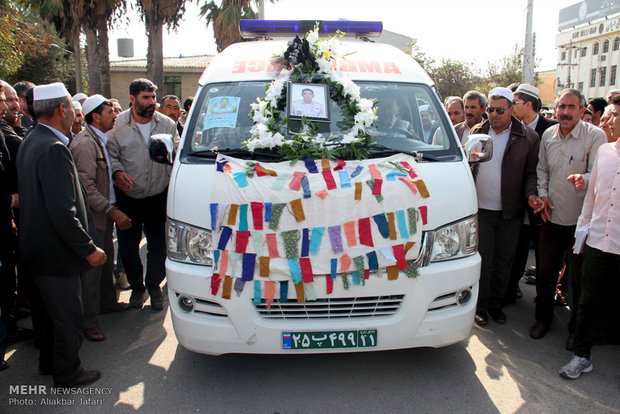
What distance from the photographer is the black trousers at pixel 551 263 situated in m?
4.45

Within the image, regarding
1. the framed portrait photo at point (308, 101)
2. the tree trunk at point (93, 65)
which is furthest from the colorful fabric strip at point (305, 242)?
the tree trunk at point (93, 65)

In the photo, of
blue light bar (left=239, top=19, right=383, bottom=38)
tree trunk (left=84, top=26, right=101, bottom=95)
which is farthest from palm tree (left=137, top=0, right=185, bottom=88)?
blue light bar (left=239, top=19, right=383, bottom=38)

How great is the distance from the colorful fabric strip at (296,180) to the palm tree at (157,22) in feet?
46.3

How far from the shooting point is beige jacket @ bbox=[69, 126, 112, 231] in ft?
15.2

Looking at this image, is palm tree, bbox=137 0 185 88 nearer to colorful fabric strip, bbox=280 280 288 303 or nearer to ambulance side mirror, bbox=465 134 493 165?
ambulance side mirror, bbox=465 134 493 165

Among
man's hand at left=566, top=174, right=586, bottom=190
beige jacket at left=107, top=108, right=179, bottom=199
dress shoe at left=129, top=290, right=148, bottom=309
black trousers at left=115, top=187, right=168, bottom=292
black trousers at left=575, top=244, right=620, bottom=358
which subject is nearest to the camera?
black trousers at left=575, top=244, right=620, bottom=358

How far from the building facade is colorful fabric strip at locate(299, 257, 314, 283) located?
206 ft

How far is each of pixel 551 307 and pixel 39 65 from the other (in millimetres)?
37371

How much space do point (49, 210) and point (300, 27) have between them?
304cm

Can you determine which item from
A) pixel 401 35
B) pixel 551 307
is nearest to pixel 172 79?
pixel 401 35

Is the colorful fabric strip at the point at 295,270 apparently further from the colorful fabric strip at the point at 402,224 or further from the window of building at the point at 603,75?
the window of building at the point at 603,75

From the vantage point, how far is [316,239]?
323cm

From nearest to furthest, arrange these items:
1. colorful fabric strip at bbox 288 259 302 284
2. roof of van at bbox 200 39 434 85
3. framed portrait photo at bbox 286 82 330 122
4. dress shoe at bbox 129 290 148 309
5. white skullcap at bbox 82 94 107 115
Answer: colorful fabric strip at bbox 288 259 302 284 → framed portrait photo at bbox 286 82 330 122 → roof of van at bbox 200 39 434 85 → white skullcap at bbox 82 94 107 115 → dress shoe at bbox 129 290 148 309

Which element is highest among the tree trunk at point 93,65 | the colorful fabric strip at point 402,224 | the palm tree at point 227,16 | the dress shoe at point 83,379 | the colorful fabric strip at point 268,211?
the palm tree at point 227,16
